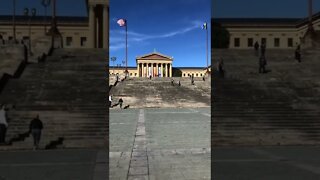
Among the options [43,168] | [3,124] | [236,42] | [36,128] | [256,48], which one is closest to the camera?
[236,42]

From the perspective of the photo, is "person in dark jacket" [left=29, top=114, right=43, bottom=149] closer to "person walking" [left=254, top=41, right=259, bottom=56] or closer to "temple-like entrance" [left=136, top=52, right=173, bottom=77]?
"temple-like entrance" [left=136, top=52, right=173, bottom=77]

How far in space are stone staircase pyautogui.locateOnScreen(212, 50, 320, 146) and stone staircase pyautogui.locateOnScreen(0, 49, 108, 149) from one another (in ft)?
3.81

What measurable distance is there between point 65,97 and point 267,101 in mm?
5842

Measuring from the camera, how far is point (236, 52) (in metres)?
4.84

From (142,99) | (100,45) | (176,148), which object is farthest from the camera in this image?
(142,99)

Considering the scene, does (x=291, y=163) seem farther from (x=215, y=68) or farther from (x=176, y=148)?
(x=215, y=68)

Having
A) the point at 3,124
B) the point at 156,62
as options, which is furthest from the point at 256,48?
the point at 3,124

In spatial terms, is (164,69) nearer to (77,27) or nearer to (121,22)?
(77,27)

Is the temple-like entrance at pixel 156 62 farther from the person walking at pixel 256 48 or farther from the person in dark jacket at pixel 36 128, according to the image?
the person in dark jacket at pixel 36 128

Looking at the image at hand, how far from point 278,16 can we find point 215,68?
0.81 meters

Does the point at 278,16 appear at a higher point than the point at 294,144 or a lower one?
higher

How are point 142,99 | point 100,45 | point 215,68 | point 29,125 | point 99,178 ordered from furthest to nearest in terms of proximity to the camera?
point 142,99 → point 99,178 → point 29,125 → point 215,68 → point 100,45

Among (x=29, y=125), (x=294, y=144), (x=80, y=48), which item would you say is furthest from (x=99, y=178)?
(x=294, y=144)

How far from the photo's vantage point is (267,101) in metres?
9.94
